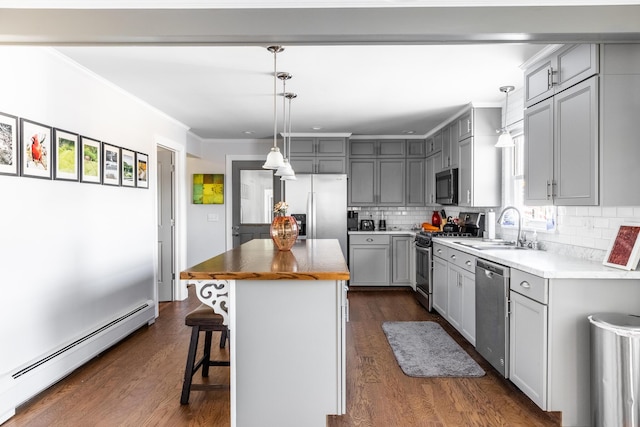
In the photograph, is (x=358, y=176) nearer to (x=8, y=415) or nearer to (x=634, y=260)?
(x=634, y=260)

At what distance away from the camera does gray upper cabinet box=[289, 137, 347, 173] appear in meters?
6.18

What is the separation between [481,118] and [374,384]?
10.1ft

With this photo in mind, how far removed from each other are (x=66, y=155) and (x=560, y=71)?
357cm

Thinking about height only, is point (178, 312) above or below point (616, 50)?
below

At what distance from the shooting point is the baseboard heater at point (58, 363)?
2.45 meters

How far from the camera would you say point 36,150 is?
2.73 meters

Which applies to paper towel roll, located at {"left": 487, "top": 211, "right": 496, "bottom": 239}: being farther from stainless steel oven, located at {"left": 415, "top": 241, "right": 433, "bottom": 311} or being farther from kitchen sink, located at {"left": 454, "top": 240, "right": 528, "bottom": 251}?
stainless steel oven, located at {"left": 415, "top": 241, "right": 433, "bottom": 311}

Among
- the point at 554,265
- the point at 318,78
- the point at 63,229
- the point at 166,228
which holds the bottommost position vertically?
the point at 554,265

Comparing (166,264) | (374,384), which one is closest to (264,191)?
(166,264)

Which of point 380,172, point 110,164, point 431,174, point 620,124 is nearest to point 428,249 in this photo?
point 431,174

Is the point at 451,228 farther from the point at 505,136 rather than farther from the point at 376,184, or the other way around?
the point at 505,136

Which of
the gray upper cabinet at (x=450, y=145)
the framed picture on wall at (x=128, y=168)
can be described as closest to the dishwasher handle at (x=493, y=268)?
the gray upper cabinet at (x=450, y=145)

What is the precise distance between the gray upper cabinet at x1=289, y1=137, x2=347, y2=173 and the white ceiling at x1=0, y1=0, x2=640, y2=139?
83 cm

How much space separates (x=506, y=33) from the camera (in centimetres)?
213
